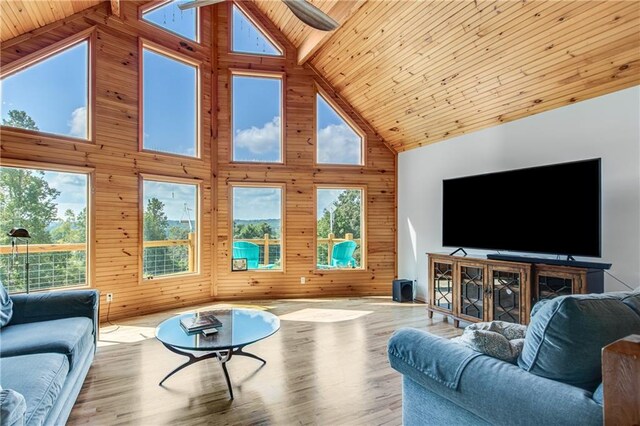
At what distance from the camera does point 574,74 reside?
335 centimetres

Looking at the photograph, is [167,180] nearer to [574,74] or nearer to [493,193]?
[493,193]

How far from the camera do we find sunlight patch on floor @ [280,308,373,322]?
4.40 m

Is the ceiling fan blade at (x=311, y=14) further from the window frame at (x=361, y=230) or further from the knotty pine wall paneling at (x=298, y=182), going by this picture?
the window frame at (x=361, y=230)

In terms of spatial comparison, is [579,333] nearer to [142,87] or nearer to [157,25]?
[142,87]

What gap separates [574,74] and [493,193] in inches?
55.3

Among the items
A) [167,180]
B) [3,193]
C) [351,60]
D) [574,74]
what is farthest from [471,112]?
[3,193]

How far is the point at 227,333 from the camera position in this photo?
2.60m

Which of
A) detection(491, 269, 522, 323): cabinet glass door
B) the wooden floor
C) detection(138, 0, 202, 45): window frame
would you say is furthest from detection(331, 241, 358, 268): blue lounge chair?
detection(138, 0, 202, 45): window frame

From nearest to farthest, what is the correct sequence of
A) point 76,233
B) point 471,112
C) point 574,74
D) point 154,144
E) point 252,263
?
point 574,74, point 76,233, point 471,112, point 154,144, point 252,263

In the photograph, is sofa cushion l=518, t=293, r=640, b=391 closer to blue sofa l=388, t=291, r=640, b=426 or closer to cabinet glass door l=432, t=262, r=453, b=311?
blue sofa l=388, t=291, r=640, b=426

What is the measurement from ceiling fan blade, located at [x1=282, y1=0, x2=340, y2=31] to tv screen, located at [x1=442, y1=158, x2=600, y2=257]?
257 cm

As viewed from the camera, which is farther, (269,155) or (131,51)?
(269,155)

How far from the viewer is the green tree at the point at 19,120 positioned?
12.4 feet

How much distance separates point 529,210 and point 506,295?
0.96 metres
